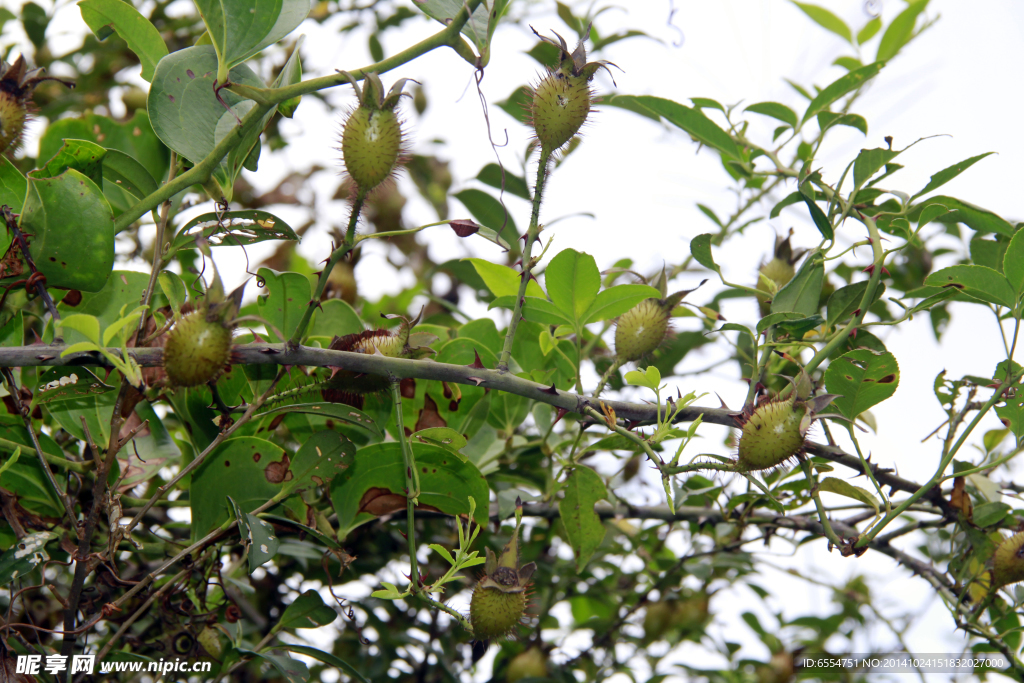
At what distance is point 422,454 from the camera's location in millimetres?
1068

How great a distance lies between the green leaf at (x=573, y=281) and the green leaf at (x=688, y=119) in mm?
450

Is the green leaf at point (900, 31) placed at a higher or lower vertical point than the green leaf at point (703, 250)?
higher

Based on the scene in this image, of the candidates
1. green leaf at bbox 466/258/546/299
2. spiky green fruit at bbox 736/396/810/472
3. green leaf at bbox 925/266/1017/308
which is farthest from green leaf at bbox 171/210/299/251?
green leaf at bbox 925/266/1017/308

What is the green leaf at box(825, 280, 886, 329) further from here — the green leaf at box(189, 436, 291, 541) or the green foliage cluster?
the green leaf at box(189, 436, 291, 541)

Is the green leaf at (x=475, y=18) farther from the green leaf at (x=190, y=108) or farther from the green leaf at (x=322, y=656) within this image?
the green leaf at (x=322, y=656)

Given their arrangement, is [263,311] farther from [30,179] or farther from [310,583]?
[310,583]

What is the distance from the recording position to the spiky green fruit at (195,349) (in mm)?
812

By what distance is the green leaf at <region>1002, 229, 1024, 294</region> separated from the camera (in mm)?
1028

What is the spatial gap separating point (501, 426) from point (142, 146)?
0.84 metres

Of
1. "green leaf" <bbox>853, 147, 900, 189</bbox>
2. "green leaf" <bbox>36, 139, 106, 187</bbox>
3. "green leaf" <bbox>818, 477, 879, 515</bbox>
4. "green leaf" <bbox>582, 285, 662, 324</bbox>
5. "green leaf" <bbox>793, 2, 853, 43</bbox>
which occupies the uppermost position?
"green leaf" <bbox>793, 2, 853, 43</bbox>

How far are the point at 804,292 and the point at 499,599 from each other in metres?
0.72

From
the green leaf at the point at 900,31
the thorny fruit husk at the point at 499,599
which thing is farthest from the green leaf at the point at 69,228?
the green leaf at the point at 900,31

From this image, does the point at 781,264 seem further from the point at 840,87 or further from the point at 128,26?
the point at 128,26

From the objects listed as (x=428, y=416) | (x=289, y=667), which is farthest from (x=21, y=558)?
(x=428, y=416)
